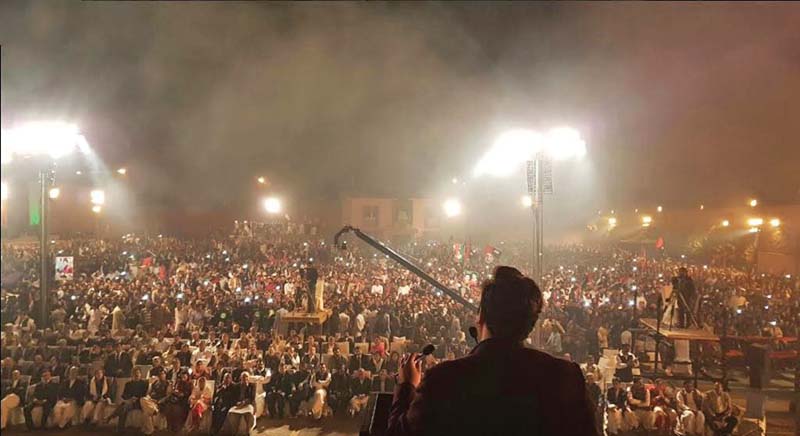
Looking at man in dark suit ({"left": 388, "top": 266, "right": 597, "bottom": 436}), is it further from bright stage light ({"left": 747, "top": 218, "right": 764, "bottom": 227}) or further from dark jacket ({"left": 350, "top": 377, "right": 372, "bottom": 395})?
bright stage light ({"left": 747, "top": 218, "right": 764, "bottom": 227})

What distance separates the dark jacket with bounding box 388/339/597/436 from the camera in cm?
166

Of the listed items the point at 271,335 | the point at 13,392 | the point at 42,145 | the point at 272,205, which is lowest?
the point at 271,335

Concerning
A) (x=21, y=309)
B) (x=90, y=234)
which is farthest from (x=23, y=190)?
(x=90, y=234)

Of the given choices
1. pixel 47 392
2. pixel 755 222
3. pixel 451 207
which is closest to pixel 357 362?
pixel 47 392

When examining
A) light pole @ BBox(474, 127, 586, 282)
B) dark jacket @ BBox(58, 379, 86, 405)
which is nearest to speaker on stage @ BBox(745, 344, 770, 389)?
light pole @ BBox(474, 127, 586, 282)

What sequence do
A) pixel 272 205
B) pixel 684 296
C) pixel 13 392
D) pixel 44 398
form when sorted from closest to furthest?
pixel 13 392 < pixel 44 398 < pixel 684 296 < pixel 272 205

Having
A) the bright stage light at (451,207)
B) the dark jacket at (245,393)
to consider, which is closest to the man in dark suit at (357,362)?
the dark jacket at (245,393)

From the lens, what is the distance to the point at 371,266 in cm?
1778

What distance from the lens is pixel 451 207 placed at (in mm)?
27094

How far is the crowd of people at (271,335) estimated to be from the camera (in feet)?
23.5

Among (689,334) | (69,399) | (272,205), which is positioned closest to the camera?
(69,399)

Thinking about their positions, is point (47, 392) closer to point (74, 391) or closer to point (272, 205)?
point (74, 391)

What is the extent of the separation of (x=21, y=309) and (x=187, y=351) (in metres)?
2.84

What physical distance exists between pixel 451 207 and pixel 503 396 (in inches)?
1007
